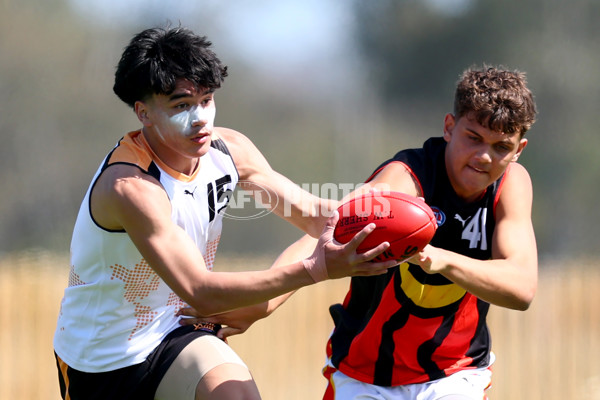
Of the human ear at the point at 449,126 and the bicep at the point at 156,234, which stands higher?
the human ear at the point at 449,126

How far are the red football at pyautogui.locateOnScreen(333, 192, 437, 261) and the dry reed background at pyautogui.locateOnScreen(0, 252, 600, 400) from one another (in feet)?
9.33

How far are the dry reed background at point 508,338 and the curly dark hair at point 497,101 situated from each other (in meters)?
2.62

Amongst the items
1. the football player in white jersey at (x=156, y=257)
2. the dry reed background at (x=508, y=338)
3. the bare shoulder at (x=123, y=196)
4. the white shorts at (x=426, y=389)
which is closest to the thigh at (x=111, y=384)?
the football player in white jersey at (x=156, y=257)

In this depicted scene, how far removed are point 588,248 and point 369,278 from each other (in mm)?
3002

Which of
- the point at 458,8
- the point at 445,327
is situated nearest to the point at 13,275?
the point at 445,327

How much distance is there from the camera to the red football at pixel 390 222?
270 centimetres

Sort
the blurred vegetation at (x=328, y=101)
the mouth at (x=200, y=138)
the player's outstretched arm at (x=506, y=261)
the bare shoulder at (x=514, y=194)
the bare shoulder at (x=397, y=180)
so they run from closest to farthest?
1. the player's outstretched arm at (x=506, y=261)
2. the mouth at (x=200, y=138)
3. the bare shoulder at (x=397, y=180)
4. the bare shoulder at (x=514, y=194)
5. the blurred vegetation at (x=328, y=101)

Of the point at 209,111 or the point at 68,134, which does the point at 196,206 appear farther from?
the point at 68,134

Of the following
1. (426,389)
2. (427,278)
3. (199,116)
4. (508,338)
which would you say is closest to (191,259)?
(199,116)

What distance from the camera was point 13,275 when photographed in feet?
17.8

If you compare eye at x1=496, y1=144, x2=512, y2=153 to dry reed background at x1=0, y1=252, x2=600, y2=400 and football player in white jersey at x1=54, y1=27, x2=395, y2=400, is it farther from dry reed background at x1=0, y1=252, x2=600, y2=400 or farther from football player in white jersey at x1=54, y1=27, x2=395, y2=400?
dry reed background at x1=0, y1=252, x2=600, y2=400

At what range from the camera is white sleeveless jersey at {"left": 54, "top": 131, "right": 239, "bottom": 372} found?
3.04 meters

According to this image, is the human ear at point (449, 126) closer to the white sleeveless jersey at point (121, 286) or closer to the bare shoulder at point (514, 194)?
the bare shoulder at point (514, 194)

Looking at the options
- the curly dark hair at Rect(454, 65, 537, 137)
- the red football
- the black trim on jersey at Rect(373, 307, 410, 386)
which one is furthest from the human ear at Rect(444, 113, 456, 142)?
the black trim on jersey at Rect(373, 307, 410, 386)
